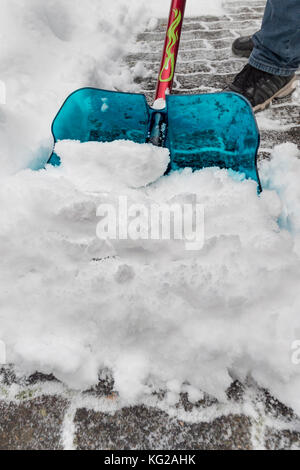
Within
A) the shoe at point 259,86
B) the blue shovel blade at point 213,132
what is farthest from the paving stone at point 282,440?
the shoe at point 259,86

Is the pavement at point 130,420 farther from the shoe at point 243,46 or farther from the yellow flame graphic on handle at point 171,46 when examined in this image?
the shoe at point 243,46

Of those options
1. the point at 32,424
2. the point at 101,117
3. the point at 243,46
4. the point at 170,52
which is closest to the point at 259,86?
the point at 170,52

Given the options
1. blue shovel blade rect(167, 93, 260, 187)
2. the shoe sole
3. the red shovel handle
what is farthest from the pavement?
the shoe sole

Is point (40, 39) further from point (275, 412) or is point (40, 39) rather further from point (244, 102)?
point (275, 412)

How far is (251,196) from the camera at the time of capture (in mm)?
979

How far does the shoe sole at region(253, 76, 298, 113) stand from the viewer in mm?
1672

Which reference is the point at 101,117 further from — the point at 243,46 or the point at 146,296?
the point at 243,46

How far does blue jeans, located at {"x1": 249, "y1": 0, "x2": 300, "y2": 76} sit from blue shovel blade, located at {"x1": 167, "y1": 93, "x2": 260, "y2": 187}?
78 cm

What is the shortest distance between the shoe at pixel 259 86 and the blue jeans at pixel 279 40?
0.03 m

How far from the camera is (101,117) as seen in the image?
Result: 118cm

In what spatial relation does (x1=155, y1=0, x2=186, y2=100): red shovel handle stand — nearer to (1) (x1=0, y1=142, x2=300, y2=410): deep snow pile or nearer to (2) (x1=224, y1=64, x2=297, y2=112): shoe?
(2) (x1=224, y1=64, x2=297, y2=112): shoe

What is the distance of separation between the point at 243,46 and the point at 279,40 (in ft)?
1.81

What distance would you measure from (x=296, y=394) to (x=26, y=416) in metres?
0.54

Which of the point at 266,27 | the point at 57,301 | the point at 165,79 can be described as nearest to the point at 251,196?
the point at 57,301
